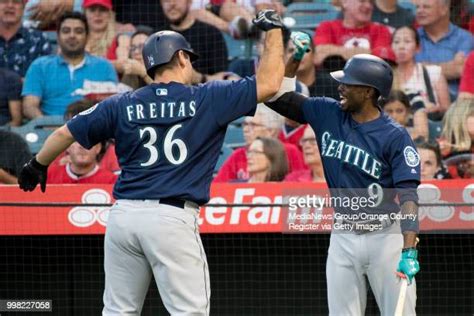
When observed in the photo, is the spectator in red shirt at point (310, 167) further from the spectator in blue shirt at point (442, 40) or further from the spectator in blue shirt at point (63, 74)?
the spectator in blue shirt at point (63, 74)

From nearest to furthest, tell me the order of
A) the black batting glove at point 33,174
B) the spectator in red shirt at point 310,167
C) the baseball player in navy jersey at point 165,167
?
the baseball player in navy jersey at point 165,167 → the black batting glove at point 33,174 → the spectator in red shirt at point 310,167

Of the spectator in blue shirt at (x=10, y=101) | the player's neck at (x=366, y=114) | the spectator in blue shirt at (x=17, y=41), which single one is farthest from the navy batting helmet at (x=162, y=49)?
the spectator in blue shirt at (x=17, y=41)

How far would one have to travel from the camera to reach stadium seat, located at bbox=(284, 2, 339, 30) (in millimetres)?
8359

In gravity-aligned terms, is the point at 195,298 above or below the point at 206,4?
below

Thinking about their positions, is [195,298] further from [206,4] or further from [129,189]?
[206,4]

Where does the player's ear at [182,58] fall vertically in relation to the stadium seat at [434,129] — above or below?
above

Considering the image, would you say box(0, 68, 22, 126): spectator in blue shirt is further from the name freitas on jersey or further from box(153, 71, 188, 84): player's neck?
the name freitas on jersey

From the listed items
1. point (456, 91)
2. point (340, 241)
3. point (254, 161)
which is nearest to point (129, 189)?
point (340, 241)

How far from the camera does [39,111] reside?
8.08 meters

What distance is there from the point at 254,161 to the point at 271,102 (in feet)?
7.82

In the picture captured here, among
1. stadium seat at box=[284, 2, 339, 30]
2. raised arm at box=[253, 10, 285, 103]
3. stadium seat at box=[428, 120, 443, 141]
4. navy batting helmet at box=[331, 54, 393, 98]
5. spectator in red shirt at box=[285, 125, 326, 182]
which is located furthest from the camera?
stadium seat at box=[284, 2, 339, 30]

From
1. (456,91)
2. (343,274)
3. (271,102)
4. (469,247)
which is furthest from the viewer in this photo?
(456,91)

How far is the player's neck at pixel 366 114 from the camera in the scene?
5.19m

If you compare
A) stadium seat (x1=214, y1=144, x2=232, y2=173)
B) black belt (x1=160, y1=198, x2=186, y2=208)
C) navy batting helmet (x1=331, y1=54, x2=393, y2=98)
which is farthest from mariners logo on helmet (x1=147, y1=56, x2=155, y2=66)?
stadium seat (x1=214, y1=144, x2=232, y2=173)
